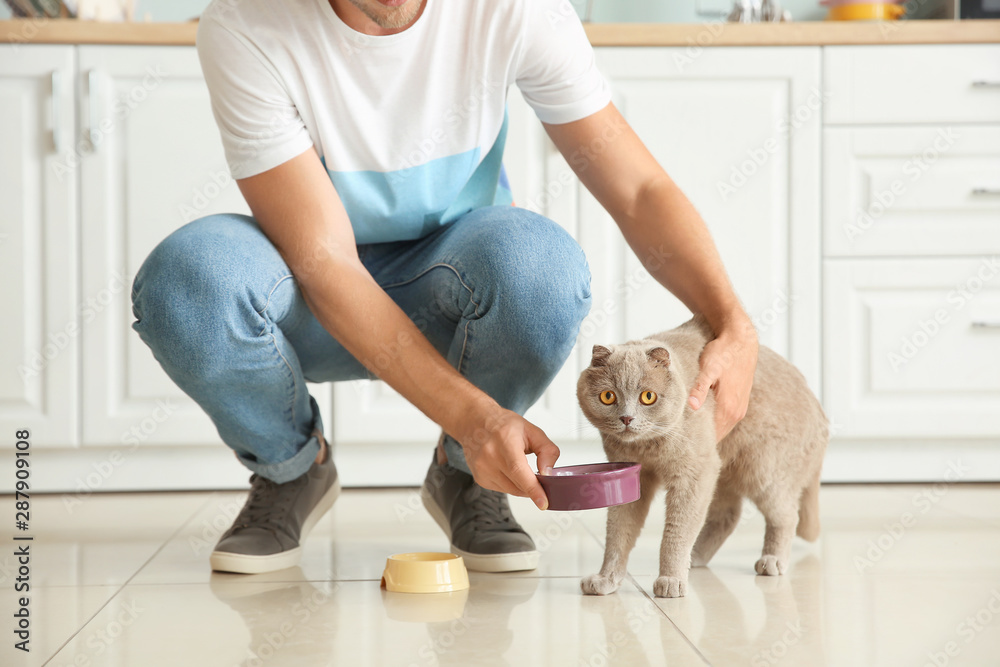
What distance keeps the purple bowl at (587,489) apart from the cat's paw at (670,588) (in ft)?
0.56

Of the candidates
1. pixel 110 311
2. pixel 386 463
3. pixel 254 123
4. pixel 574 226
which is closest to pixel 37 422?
pixel 110 311

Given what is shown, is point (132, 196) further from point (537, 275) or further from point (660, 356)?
point (660, 356)

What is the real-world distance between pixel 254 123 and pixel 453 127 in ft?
0.96

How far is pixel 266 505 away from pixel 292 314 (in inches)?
11.9

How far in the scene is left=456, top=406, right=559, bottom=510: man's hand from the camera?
0.95 m

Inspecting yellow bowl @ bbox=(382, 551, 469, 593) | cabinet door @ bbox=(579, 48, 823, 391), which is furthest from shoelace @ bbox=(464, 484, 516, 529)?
cabinet door @ bbox=(579, 48, 823, 391)

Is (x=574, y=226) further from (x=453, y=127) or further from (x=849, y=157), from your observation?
(x=453, y=127)

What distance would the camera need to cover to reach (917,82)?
205 cm

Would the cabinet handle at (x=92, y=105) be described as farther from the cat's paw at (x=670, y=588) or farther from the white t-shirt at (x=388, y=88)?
the cat's paw at (x=670, y=588)

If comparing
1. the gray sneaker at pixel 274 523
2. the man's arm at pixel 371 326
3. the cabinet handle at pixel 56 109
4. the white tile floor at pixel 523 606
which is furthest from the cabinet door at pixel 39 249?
the man's arm at pixel 371 326

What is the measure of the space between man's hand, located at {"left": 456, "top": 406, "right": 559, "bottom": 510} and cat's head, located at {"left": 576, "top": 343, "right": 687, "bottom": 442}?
153 millimetres

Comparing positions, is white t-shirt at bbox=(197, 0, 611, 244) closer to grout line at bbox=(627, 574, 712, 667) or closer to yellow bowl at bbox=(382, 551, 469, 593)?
yellow bowl at bbox=(382, 551, 469, 593)

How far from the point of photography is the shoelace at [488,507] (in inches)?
53.0

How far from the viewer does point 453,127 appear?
133 cm
